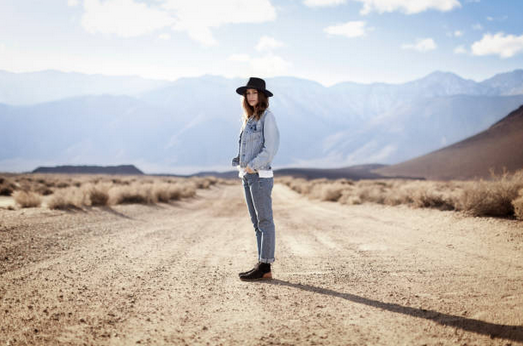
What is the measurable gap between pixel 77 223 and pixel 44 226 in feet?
3.07

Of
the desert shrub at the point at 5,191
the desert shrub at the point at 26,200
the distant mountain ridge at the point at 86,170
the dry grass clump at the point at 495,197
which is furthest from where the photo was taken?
the distant mountain ridge at the point at 86,170

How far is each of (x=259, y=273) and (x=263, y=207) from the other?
79 centimetres

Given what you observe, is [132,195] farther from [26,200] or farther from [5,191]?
[5,191]

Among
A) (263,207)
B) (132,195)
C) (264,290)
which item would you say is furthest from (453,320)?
(132,195)

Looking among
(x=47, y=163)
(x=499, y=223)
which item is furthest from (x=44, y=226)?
(x=47, y=163)

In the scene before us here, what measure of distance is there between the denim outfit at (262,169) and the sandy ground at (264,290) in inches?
21.2

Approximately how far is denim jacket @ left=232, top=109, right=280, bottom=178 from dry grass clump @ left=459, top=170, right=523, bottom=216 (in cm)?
629

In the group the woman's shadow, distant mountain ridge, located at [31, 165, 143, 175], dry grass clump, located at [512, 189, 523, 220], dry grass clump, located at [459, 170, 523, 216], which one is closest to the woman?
the woman's shadow

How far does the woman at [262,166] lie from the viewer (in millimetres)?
3742

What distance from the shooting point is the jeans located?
3.77 m

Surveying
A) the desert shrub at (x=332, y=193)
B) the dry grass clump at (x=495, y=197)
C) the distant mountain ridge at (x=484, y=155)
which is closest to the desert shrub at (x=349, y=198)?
the desert shrub at (x=332, y=193)

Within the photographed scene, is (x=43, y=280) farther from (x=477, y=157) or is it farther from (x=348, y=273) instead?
(x=477, y=157)

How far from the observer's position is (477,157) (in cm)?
4894

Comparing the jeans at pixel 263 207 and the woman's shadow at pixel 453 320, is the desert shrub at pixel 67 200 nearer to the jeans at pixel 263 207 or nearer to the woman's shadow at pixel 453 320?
the jeans at pixel 263 207
